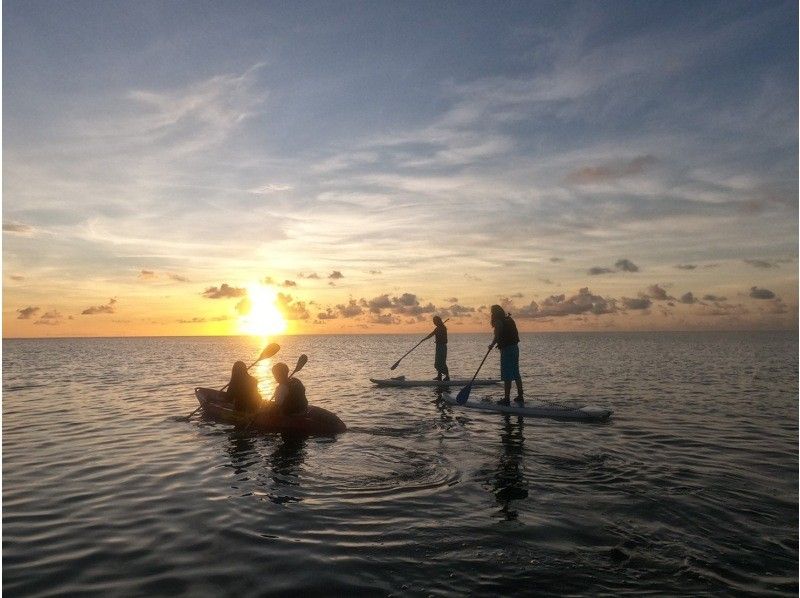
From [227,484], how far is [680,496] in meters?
7.72

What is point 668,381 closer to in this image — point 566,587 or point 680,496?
point 680,496

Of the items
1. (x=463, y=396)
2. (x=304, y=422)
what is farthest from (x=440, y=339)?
(x=304, y=422)

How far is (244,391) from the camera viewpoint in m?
15.2

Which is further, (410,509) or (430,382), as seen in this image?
(430,382)

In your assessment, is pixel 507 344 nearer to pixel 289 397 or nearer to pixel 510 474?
pixel 289 397

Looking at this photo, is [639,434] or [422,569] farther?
[639,434]

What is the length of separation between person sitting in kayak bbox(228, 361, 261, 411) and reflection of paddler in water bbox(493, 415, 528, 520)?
285 inches

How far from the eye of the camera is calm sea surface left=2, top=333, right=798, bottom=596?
5594 mm

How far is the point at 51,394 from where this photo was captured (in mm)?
24969

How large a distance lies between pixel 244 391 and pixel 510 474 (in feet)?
29.0

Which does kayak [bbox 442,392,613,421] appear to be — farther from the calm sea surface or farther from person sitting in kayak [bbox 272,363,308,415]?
person sitting in kayak [bbox 272,363,308,415]

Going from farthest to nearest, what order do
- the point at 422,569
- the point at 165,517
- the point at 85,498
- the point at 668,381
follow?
the point at 668,381
the point at 85,498
the point at 165,517
the point at 422,569

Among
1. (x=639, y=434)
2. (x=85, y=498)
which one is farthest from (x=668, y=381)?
(x=85, y=498)

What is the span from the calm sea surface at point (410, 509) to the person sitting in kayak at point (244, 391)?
2.71 ft
